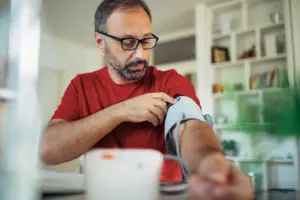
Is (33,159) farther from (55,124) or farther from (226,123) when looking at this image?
(226,123)

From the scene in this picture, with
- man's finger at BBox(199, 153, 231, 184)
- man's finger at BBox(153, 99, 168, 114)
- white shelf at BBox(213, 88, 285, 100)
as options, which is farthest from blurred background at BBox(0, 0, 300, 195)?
man's finger at BBox(199, 153, 231, 184)

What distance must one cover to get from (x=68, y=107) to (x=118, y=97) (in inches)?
3.5

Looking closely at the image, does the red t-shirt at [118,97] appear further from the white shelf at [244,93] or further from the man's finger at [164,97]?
the white shelf at [244,93]

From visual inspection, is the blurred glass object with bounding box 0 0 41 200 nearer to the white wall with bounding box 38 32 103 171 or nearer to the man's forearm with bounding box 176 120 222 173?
the white wall with bounding box 38 32 103 171

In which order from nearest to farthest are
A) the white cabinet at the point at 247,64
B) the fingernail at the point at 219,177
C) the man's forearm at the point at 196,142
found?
1. the fingernail at the point at 219,177
2. the man's forearm at the point at 196,142
3. the white cabinet at the point at 247,64

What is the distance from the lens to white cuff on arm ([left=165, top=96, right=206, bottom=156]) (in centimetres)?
45

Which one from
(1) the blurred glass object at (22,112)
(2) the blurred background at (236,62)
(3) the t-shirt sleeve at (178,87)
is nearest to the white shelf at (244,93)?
(2) the blurred background at (236,62)

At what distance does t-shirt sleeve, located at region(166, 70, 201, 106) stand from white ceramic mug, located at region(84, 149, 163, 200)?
6.6 inches

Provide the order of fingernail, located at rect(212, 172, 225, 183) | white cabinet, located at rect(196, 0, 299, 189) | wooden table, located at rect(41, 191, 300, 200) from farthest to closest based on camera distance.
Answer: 1. white cabinet, located at rect(196, 0, 299, 189)
2. wooden table, located at rect(41, 191, 300, 200)
3. fingernail, located at rect(212, 172, 225, 183)

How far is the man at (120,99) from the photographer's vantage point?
48cm

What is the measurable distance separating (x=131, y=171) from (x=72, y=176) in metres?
0.18

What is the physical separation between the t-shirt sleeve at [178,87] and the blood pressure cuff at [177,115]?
0.08ft

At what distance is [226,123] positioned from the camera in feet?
1.96

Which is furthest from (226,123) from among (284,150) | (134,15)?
(134,15)
